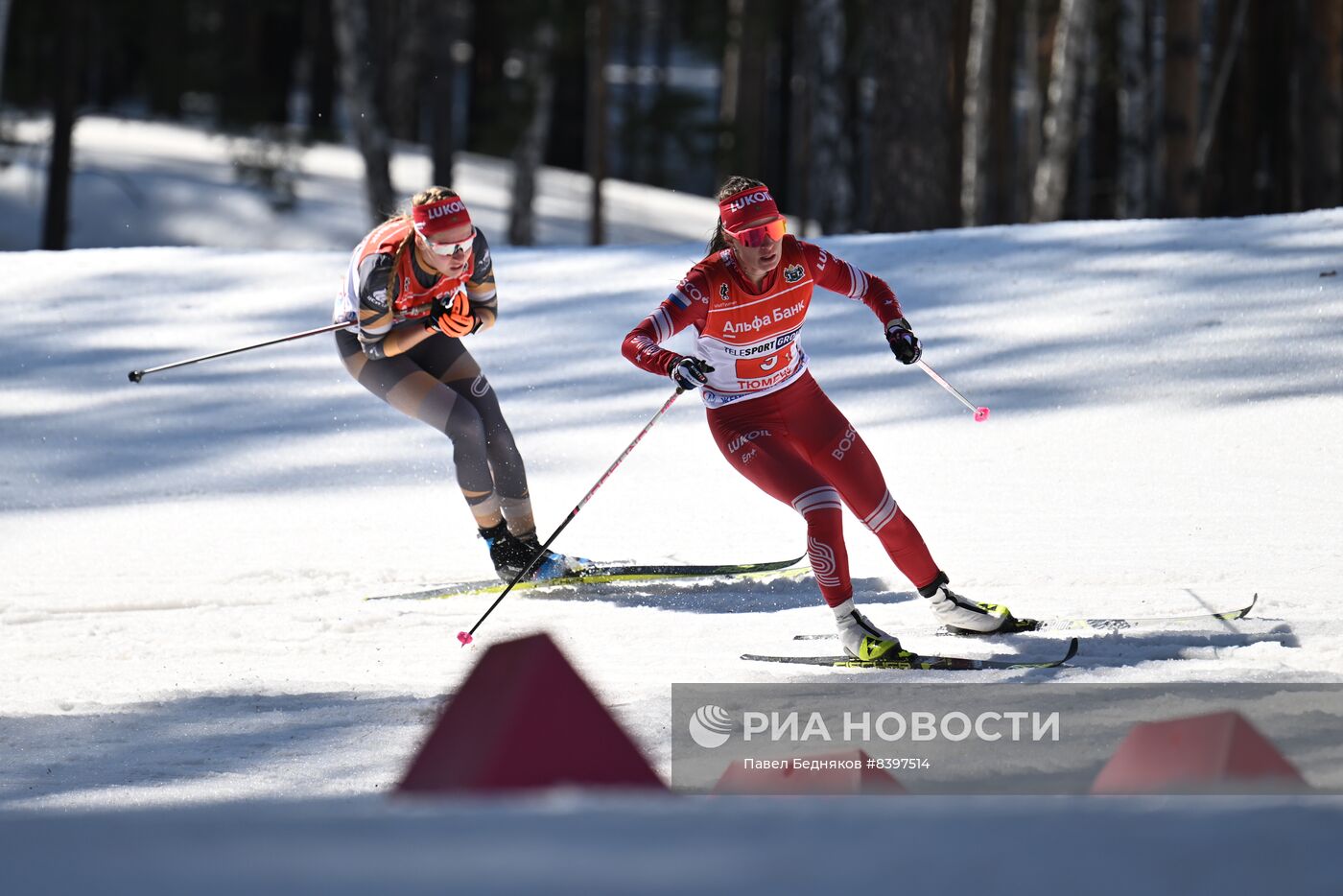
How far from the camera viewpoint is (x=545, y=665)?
269 centimetres

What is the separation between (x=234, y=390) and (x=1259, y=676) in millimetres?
7510

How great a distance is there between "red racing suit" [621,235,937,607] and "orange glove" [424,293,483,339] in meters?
1.32

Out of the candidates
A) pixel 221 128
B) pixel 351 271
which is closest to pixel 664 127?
pixel 221 128

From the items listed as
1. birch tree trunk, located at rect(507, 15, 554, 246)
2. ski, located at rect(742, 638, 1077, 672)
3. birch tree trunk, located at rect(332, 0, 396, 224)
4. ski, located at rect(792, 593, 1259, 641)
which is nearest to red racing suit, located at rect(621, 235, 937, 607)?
ski, located at rect(742, 638, 1077, 672)

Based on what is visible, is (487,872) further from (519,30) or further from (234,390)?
(519,30)

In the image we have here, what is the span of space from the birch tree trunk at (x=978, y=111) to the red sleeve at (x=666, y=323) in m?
19.0

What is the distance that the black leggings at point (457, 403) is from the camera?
6.57 m

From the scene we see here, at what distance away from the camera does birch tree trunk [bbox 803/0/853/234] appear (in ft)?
65.8

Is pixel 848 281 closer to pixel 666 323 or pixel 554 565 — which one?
pixel 666 323

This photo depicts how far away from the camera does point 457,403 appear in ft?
21.6

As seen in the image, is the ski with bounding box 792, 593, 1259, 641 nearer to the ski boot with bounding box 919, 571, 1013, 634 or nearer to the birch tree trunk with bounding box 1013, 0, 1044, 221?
the ski boot with bounding box 919, 571, 1013, 634

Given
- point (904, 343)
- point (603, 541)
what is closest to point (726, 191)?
point (904, 343)

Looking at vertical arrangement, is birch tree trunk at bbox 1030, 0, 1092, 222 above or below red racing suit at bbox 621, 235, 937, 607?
above

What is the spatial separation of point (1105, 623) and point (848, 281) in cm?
159
